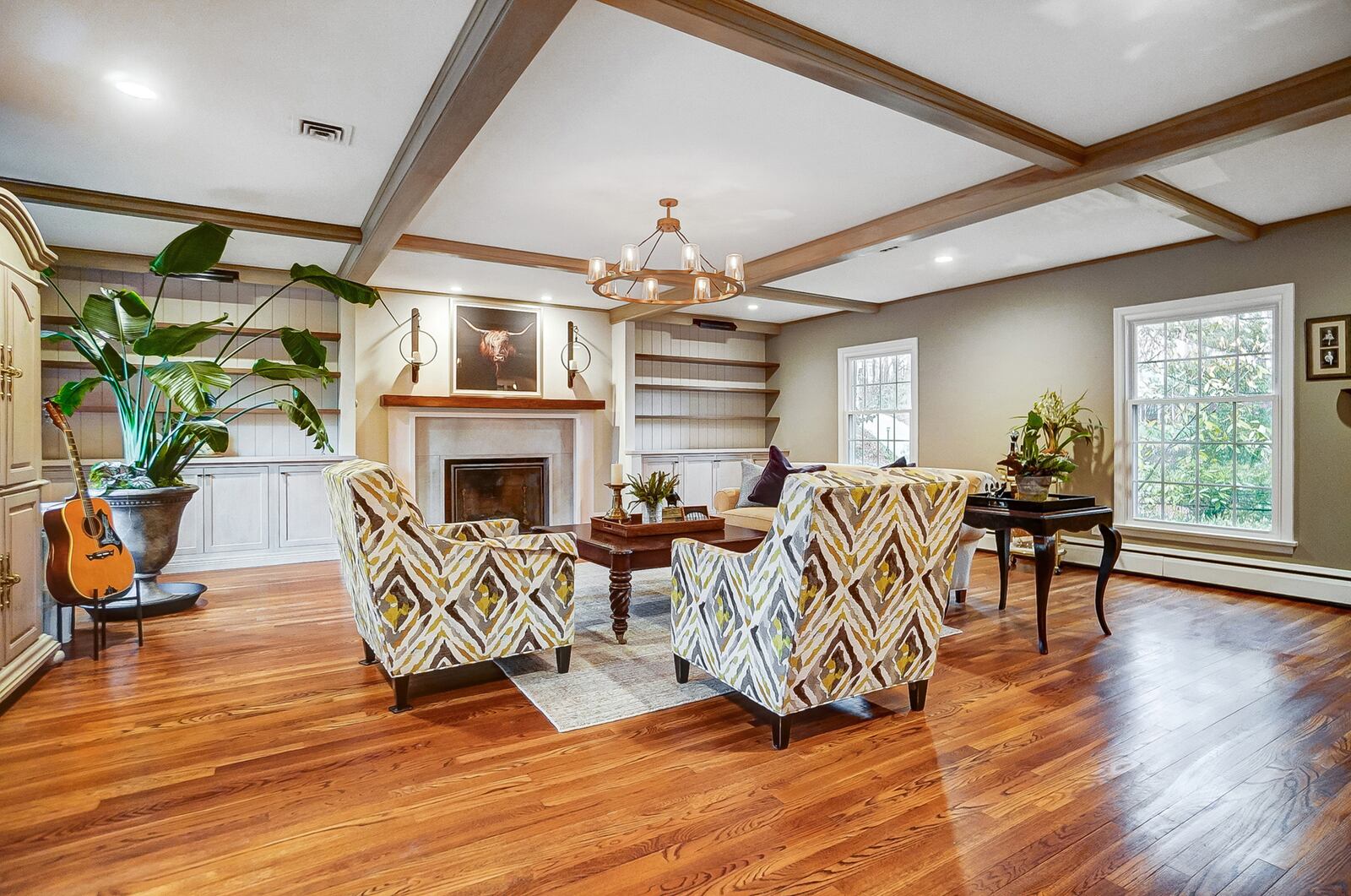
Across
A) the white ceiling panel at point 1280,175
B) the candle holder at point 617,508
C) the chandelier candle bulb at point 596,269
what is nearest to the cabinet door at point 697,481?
the candle holder at point 617,508

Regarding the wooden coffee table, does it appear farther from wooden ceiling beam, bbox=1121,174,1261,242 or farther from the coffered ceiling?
wooden ceiling beam, bbox=1121,174,1261,242

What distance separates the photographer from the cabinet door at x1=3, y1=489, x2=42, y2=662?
2938 mm

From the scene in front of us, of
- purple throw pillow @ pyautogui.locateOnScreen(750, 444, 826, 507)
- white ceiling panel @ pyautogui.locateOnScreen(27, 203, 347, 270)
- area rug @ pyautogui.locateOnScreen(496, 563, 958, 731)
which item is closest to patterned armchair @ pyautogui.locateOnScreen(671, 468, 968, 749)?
→ area rug @ pyautogui.locateOnScreen(496, 563, 958, 731)

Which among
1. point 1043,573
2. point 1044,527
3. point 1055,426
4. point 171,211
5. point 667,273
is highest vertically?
point 171,211

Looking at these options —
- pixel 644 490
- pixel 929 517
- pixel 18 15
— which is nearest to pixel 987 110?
pixel 929 517

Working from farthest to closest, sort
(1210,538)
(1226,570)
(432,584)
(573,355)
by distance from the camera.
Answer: (573,355)
(1210,538)
(1226,570)
(432,584)

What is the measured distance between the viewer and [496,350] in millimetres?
6973

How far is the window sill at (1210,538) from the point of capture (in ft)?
15.5

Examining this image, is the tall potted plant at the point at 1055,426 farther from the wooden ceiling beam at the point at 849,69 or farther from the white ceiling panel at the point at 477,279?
the white ceiling panel at the point at 477,279

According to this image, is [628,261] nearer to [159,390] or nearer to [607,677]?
[607,677]

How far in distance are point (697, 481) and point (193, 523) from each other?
469 centimetres

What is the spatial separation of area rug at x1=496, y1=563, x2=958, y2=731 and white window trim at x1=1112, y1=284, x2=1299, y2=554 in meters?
2.54

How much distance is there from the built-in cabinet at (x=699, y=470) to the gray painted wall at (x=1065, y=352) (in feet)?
2.91

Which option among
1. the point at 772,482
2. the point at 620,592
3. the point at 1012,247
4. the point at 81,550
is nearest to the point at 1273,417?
the point at 1012,247
